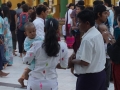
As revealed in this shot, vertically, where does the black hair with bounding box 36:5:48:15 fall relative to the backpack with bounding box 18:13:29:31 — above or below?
above

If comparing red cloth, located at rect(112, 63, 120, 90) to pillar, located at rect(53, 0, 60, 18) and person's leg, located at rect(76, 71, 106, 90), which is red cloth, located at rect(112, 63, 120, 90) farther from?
pillar, located at rect(53, 0, 60, 18)

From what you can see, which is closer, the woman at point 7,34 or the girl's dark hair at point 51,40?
→ the girl's dark hair at point 51,40

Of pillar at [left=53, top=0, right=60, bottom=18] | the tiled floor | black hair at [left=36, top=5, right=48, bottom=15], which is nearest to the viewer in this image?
black hair at [left=36, top=5, right=48, bottom=15]

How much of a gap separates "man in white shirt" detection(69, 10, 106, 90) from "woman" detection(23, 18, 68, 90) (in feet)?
0.78

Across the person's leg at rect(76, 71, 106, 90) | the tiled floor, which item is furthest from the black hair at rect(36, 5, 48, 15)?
the person's leg at rect(76, 71, 106, 90)

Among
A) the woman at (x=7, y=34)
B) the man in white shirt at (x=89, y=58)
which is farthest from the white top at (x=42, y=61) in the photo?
the woman at (x=7, y=34)

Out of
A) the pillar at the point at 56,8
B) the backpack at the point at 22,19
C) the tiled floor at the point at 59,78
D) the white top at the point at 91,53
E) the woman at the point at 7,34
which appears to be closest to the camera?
the white top at the point at 91,53

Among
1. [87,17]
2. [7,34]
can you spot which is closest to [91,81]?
[87,17]

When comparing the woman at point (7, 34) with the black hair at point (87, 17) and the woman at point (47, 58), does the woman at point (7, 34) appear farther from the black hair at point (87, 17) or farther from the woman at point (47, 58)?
the black hair at point (87, 17)

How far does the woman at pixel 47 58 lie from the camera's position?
418cm

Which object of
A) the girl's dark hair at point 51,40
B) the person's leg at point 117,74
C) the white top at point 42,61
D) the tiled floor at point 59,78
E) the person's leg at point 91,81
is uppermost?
the girl's dark hair at point 51,40

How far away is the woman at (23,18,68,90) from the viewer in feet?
13.7

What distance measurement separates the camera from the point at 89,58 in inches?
160

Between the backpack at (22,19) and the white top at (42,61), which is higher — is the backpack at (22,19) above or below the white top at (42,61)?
below
